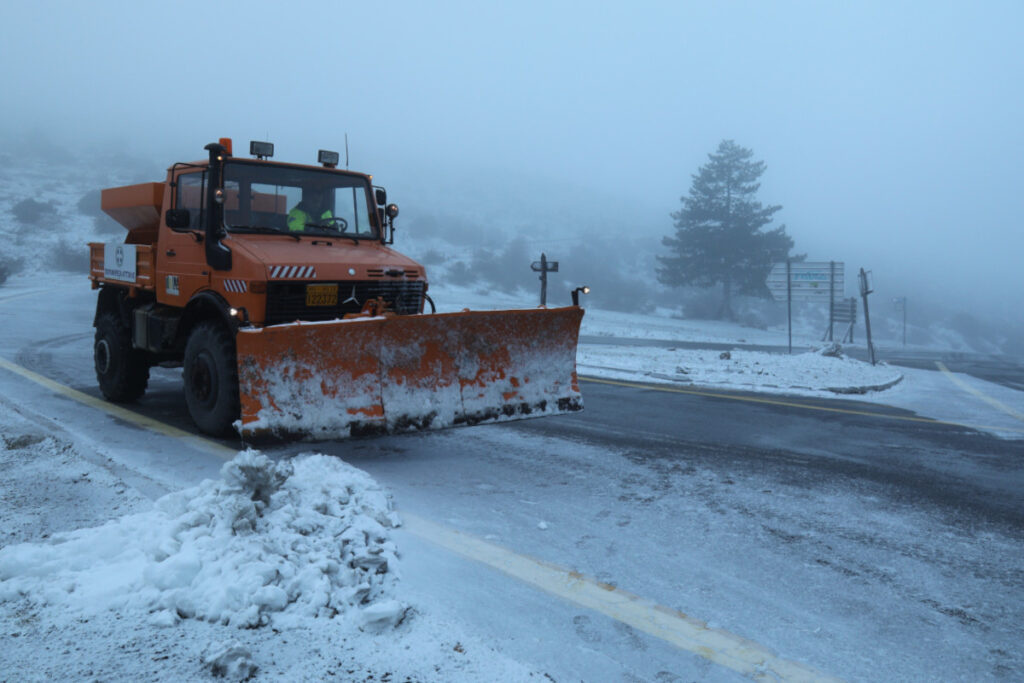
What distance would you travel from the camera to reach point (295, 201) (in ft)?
22.1

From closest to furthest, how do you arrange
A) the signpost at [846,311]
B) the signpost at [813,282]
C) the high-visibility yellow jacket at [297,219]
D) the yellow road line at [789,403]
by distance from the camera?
the high-visibility yellow jacket at [297,219]
the yellow road line at [789,403]
the signpost at [813,282]
the signpost at [846,311]

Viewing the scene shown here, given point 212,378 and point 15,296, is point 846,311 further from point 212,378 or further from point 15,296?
point 15,296

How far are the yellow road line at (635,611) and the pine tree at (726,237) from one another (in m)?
47.5

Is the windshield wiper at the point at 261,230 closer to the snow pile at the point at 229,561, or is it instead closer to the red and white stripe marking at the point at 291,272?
the red and white stripe marking at the point at 291,272

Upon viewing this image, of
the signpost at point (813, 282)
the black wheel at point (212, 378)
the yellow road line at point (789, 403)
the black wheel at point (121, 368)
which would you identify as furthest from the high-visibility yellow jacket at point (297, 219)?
the signpost at point (813, 282)

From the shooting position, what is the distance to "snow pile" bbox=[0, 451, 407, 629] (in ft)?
9.36

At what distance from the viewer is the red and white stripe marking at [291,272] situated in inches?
226

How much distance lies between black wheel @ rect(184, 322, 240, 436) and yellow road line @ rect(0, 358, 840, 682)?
236cm

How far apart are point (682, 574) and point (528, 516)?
1048 mm

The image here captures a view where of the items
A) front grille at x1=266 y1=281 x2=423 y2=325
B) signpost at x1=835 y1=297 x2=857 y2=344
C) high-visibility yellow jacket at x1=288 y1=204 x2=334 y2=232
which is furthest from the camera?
signpost at x1=835 y1=297 x2=857 y2=344

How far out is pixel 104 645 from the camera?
2605 mm

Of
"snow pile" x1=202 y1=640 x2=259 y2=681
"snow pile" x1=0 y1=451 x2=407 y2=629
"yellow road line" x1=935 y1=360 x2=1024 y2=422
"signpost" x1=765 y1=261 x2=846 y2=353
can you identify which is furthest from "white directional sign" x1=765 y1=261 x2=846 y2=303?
"snow pile" x1=202 y1=640 x2=259 y2=681

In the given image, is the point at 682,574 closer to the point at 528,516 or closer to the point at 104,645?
the point at 528,516

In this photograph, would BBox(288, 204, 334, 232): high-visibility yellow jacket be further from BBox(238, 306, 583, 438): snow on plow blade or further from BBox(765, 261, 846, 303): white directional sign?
BBox(765, 261, 846, 303): white directional sign
